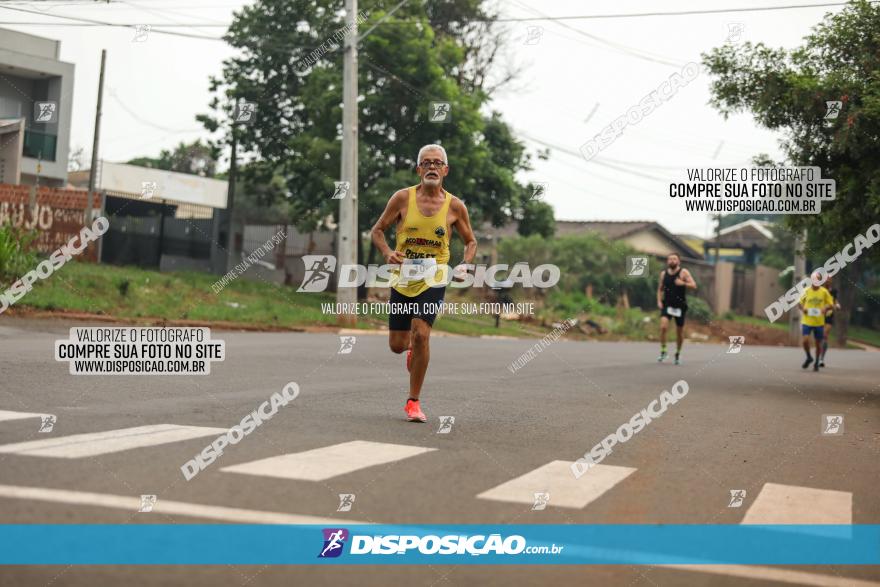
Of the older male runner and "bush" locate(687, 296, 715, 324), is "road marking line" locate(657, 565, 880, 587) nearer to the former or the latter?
the older male runner

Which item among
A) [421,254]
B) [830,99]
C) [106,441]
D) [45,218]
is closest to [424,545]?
[106,441]

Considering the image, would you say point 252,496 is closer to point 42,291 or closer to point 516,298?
point 42,291

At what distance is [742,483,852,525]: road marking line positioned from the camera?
17.1ft

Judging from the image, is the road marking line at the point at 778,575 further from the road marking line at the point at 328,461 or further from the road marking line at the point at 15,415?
the road marking line at the point at 15,415

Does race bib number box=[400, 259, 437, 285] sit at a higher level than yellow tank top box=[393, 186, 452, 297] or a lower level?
lower

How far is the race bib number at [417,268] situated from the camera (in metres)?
8.16

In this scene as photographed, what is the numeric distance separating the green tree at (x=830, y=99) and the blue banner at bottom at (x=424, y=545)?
9.25m

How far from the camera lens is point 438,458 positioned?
6.41 meters

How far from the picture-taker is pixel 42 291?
1950cm

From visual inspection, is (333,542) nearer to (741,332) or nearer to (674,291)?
(674,291)

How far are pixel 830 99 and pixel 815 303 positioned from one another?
6.55 metres

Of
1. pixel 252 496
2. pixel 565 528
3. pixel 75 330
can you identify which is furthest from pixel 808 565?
pixel 75 330

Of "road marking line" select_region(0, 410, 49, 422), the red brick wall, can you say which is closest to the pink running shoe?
"road marking line" select_region(0, 410, 49, 422)

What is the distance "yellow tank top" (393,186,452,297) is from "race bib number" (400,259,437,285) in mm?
11
